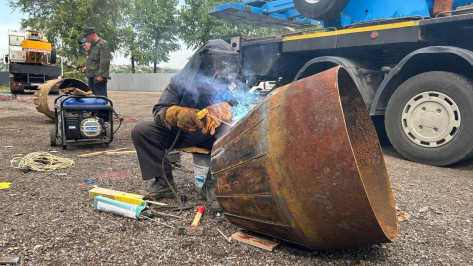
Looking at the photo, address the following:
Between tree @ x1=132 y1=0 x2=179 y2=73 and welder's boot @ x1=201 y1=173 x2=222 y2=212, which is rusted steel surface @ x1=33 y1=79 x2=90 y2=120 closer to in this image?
welder's boot @ x1=201 y1=173 x2=222 y2=212

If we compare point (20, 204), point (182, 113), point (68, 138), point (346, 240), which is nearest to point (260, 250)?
point (346, 240)

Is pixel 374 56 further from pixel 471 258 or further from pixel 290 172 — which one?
pixel 290 172

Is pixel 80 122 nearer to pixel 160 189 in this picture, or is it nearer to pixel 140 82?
pixel 160 189

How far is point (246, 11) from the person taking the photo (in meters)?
7.02

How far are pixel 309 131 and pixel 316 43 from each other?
4.01m

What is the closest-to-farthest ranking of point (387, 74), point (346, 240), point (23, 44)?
point (346, 240), point (387, 74), point (23, 44)

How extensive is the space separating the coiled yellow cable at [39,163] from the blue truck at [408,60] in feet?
12.6

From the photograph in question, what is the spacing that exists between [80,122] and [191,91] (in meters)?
2.89

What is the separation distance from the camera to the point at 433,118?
165 inches

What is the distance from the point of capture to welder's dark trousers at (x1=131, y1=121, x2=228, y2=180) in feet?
9.70

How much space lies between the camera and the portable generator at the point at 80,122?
501 cm

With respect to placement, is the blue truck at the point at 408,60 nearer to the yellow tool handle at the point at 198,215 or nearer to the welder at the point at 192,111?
the welder at the point at 192,111

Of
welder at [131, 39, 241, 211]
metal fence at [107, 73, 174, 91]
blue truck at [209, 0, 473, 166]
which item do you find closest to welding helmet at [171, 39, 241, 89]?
welder at [131, 39, 241, 211]

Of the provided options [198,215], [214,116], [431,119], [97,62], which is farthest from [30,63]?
[431,119]
